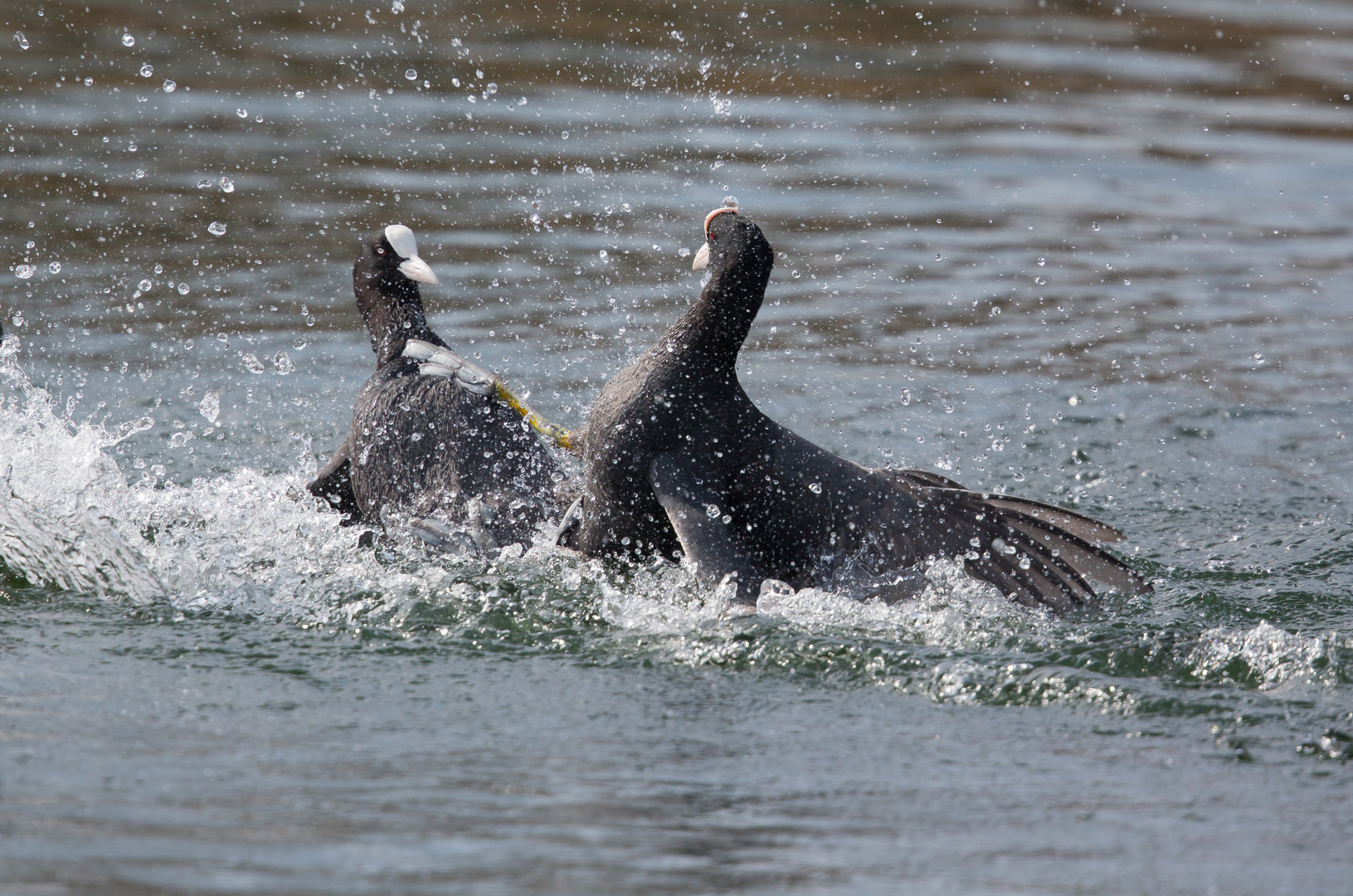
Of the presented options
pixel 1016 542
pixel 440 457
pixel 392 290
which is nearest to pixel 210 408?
pixel 392 290

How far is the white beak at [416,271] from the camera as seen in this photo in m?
5.00

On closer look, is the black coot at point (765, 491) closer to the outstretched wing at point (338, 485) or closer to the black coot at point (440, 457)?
the black coot at point (440, 457)

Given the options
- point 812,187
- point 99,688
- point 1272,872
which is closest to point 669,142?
point 812,187

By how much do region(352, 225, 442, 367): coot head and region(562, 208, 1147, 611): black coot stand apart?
105 cm

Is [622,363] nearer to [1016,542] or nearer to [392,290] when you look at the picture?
[392,290]

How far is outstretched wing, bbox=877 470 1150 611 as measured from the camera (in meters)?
4.04

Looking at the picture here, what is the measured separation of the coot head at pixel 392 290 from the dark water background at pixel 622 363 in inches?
21.9

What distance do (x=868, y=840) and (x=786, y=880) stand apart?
0.22 meters

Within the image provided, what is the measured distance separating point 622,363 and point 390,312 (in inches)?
56.1

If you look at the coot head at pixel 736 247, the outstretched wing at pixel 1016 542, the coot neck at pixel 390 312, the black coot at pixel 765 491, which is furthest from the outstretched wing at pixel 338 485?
the outstretched wing at pixel 1016 542

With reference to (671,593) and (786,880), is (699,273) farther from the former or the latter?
(786,880)

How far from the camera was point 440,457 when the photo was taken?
14.7ft

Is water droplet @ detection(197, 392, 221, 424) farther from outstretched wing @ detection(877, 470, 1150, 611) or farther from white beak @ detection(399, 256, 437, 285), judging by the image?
outstretched wing @ detection(877, 470, 1150, 611)

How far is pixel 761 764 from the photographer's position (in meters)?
2.87
